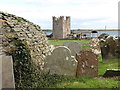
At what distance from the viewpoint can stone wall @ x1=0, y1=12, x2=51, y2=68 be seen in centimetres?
905

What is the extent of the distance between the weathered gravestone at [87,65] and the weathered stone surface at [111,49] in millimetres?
4390

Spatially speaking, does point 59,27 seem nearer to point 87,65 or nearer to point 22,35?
point 87,65

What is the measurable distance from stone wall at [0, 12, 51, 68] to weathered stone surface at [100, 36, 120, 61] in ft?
15.3

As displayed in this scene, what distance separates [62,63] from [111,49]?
5611 millimetres

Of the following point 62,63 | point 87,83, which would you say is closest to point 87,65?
point 62,63

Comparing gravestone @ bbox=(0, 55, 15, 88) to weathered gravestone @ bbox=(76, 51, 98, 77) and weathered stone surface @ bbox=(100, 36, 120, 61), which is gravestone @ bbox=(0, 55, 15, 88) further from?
weathered stone surface @ bbox=(100, 36, 120, 61)

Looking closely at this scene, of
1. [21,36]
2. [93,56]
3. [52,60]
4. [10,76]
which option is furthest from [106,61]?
[10,76]

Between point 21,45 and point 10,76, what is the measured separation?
5.96ft

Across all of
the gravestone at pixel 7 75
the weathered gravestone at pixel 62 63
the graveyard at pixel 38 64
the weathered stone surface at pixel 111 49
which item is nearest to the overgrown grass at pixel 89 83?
the graveyard at pixel 38 64

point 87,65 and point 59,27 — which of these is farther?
point 59,27

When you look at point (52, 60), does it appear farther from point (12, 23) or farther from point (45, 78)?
point (12, 23)

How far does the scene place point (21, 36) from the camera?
923 cm

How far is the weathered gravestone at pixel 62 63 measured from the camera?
9680 mm

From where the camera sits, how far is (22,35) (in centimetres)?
931
